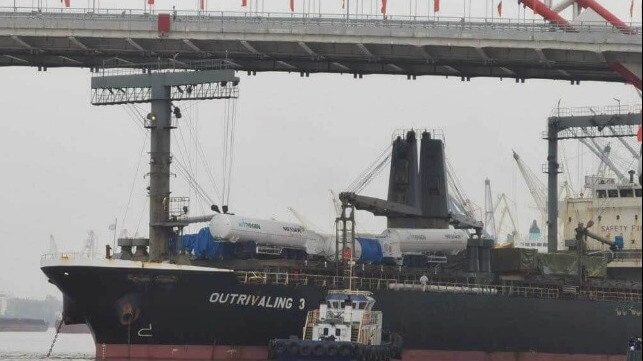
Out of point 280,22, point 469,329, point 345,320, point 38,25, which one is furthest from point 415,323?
point 38,25

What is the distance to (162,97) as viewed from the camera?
78812mm

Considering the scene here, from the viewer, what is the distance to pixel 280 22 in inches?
3083

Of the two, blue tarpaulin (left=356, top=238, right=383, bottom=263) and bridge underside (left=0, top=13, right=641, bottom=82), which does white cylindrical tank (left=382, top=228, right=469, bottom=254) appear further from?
bridge underside (left=0, top=13, right=641, bottom=82)

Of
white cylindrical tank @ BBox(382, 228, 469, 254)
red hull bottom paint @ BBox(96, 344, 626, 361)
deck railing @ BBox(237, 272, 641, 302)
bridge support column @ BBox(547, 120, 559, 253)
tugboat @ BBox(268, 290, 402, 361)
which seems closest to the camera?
tugboat @ BBox(268, 290, 402, 361)

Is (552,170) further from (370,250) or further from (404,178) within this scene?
(370,250)

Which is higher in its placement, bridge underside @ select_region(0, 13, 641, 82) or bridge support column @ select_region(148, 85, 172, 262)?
bridge underside @ select_region(0, 13, 641, 82)

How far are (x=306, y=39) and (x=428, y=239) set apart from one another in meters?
14.7

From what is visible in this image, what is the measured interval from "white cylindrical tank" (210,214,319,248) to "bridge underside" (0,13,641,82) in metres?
10.2

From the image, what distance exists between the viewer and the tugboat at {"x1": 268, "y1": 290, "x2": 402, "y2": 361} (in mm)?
66750

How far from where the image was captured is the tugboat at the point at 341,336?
66750mm

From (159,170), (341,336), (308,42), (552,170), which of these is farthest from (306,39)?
(552,170)

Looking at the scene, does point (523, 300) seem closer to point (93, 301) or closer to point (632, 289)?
point (632, 289)

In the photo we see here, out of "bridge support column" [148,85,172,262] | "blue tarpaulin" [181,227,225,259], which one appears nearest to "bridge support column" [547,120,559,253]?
"blue tarpaulin" [181,227,225,259]

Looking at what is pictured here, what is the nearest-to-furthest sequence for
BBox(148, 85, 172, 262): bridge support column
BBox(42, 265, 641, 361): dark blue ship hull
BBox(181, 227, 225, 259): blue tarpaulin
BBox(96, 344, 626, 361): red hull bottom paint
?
BBox(96, 344, 626, 361): red hull bottom paint, BBox(42, 265, 641, 361): dark blue ship hull, BBox(181, 227, 225, 259): blue tarpaulin, BBox(148, 85, 172, 262): bridge support column
